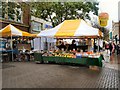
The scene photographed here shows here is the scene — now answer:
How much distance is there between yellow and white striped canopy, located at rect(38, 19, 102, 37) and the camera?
16.1m

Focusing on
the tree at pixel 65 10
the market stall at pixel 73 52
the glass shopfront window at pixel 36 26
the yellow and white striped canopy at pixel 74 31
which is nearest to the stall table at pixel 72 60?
the market stall at pixel 73 52

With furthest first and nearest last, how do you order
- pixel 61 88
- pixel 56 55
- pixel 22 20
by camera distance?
pixel 22 20 → pixel 56 55 → pixel 61 88

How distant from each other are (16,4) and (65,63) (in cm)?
573

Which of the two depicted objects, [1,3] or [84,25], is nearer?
[1,3]

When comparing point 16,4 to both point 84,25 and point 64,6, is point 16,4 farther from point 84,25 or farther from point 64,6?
point 64,6

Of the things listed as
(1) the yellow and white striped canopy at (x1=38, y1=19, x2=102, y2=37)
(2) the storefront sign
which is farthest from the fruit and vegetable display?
(2) the storefront sign

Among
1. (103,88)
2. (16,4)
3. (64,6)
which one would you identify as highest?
(64,6)

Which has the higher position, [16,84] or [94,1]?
[94,1]

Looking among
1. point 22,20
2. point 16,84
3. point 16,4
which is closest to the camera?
point 16,84

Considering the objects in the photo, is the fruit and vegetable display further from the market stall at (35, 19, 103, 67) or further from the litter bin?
the litter bin

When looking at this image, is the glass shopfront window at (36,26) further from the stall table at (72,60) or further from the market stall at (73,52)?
the stall table at (72,60)

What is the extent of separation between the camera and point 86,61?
50.4ft

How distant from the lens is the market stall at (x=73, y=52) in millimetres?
15234

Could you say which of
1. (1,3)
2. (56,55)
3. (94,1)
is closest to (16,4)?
(1,3)
